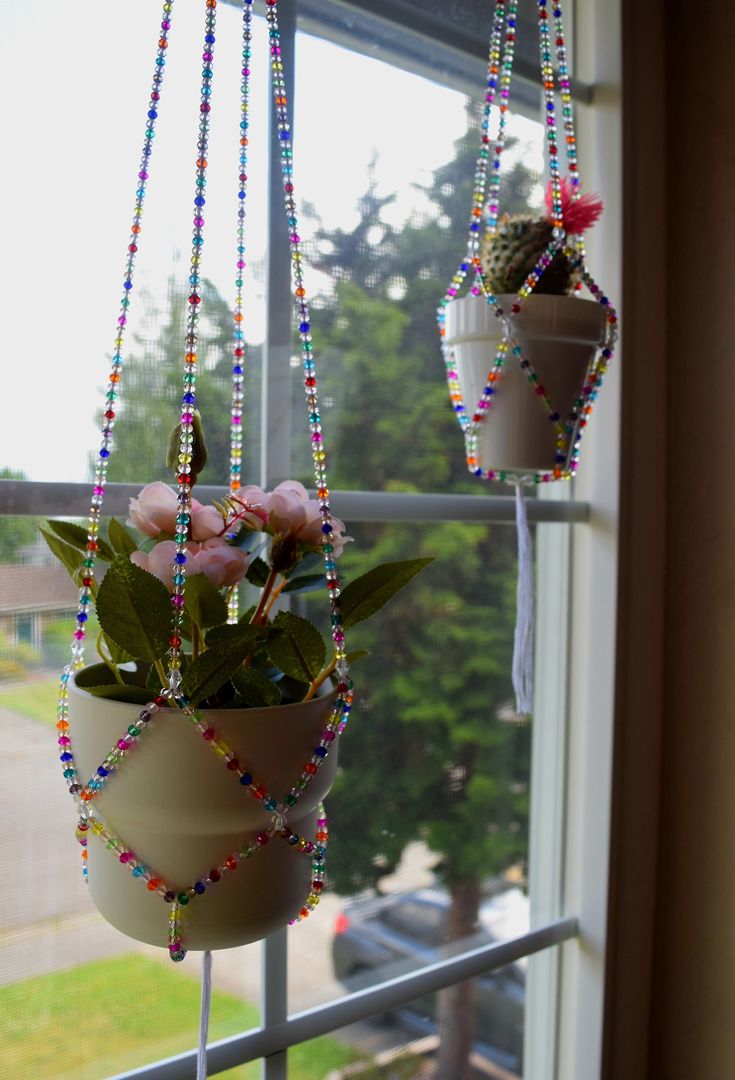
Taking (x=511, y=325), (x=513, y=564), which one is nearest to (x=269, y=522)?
(x=511, y=325)

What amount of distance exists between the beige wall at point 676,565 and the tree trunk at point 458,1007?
194 millimetres

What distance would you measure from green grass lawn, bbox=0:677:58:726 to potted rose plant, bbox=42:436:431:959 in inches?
8.6

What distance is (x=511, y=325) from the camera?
75 cm

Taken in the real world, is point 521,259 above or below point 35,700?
above

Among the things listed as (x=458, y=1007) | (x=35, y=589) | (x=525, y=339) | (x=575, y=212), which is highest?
(x=575, y=212)

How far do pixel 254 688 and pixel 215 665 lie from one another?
45 mm

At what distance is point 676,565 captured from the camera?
1193mm

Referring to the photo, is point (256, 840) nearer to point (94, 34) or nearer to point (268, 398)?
point (268, 398)

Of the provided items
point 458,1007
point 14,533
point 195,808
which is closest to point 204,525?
point 195,808

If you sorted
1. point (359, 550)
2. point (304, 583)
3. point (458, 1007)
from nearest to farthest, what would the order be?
1. point (304, 583)
2. point (359, 550)
3. point (458, 1007)

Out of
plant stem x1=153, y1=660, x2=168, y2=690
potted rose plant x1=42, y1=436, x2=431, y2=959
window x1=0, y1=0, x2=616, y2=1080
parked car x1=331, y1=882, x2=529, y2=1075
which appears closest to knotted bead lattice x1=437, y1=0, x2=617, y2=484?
window x1=0, y1=0, x2=616, y2=1080

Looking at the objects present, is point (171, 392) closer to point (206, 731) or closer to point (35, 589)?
point (35, 589)

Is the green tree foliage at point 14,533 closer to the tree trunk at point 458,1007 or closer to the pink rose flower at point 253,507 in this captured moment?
the pink rose flower at point 253,507

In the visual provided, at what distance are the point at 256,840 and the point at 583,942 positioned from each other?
0.82 m
